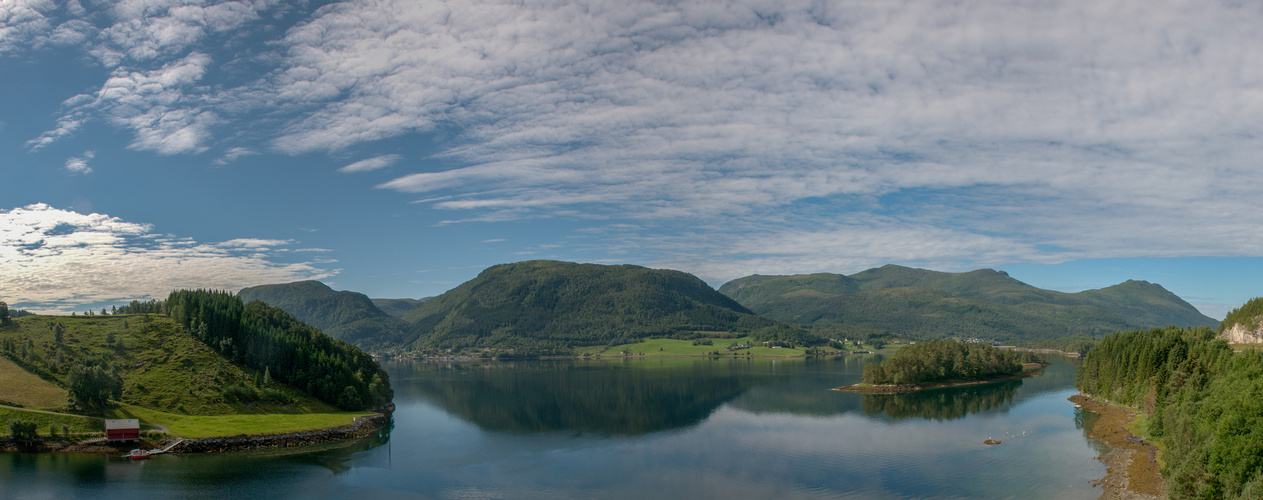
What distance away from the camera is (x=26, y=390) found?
65250mm

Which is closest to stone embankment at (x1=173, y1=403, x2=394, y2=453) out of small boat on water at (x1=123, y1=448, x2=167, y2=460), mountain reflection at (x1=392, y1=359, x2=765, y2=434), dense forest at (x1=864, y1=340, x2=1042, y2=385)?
small boat on water at (x1=123, y1=448, x2=167, y2=460)

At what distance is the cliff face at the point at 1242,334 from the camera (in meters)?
87.7

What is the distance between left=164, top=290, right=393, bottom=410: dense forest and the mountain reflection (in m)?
17.2

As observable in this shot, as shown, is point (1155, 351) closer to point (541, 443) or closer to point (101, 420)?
point (541, 443)

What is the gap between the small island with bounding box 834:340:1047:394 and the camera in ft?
406

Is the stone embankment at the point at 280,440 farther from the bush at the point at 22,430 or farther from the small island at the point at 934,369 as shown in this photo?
the small island at the point at 934,369

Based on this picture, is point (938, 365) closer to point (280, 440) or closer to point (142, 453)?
point (280, 440)

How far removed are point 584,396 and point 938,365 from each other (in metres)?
69.5

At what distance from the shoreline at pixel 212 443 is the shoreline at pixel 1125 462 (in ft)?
225

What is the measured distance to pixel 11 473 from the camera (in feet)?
167

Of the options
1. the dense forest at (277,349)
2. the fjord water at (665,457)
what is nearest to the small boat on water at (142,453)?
the fjord water at (665,457)

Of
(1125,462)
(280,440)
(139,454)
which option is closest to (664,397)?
(280,440)

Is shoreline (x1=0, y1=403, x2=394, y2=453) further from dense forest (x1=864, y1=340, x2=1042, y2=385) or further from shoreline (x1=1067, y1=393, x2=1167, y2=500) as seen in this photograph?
dense forest (x1=864, y1=340, x2=1042, y2=385)

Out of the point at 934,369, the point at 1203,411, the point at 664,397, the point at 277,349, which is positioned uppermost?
the point at 277,349
